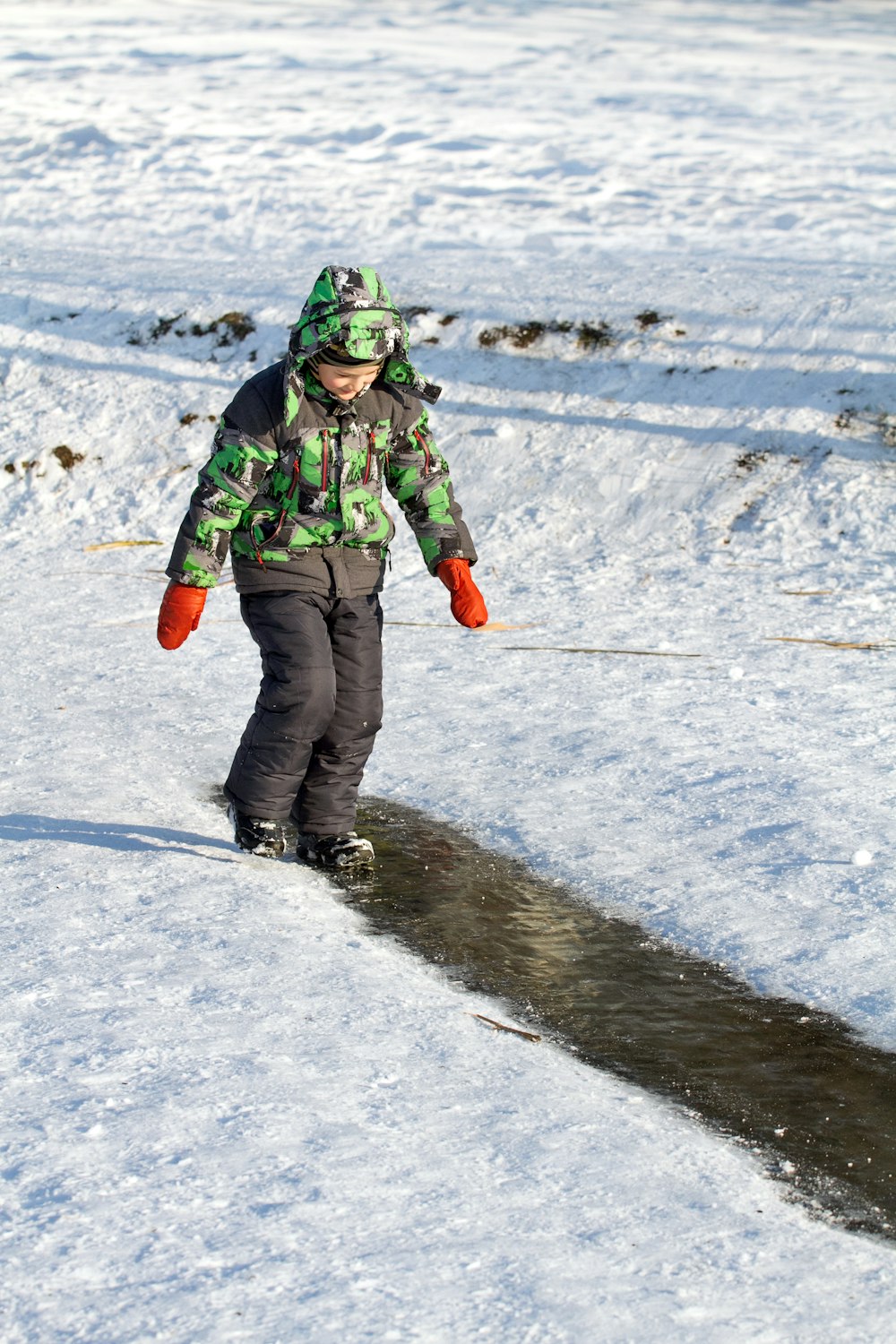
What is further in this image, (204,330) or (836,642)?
(204,330)

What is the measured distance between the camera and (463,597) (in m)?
4.33

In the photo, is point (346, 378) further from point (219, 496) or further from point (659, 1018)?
point (659, 1018)

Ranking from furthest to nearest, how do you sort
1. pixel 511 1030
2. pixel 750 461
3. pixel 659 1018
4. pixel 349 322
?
pixel 750 461 → pixel 349 322 → pixel 659 1018 → pixel 511 1030

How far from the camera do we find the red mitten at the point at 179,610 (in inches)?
160

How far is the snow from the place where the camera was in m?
2.51

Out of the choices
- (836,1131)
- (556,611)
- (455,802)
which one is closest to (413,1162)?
(836,1131)

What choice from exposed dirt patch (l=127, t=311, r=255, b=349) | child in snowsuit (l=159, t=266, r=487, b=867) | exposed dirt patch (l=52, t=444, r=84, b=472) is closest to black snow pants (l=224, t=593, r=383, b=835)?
child in snowsuit (l=159, t=266, r=487, b=867)

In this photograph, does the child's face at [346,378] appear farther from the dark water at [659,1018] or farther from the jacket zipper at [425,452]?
the dark water at [659,1018]

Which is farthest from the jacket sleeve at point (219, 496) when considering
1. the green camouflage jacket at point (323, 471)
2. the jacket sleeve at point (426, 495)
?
the jacket sleeve at point (426, 495)

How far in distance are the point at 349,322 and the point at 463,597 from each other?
0.91m

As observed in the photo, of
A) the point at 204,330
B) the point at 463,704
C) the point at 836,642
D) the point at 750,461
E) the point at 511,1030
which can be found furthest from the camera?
the point at 204,330

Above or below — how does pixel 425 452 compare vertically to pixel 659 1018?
above

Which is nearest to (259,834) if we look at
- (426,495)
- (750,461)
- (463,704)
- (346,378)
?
(426,495)

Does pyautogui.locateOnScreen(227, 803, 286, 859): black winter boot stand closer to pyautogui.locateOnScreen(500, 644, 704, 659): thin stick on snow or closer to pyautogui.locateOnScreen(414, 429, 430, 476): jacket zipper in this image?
A: pyautogui.locateOnScreen(414, 429, 430, 476): jacket zipper
